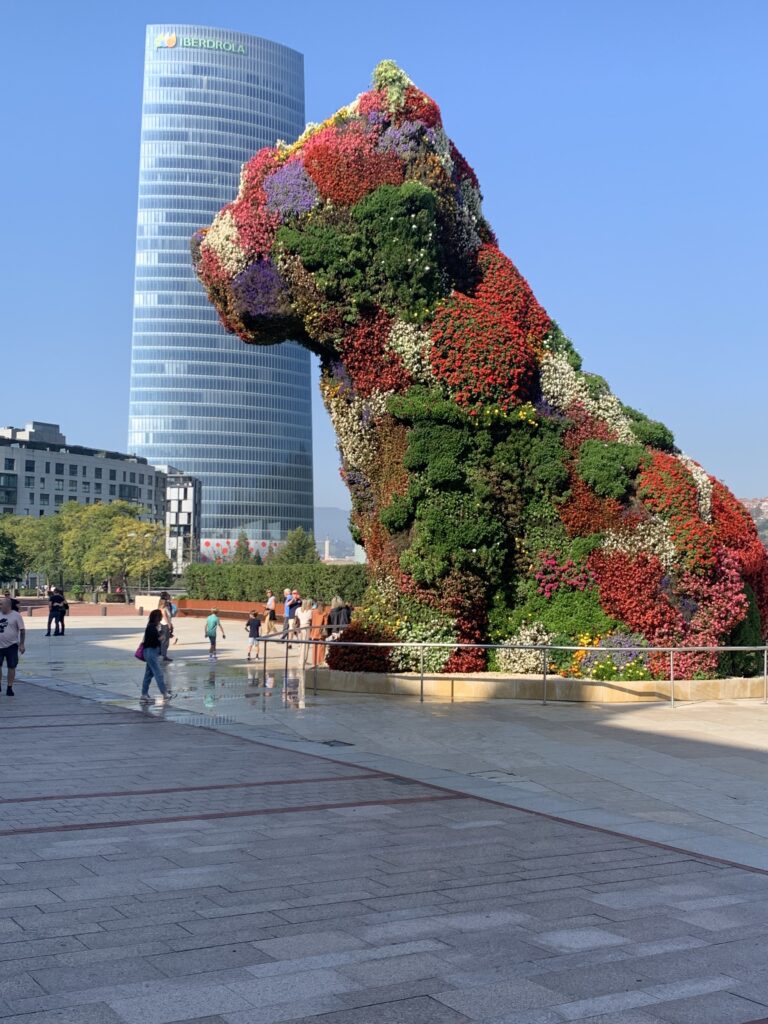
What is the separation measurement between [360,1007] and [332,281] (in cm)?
1570

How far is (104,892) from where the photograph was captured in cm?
684

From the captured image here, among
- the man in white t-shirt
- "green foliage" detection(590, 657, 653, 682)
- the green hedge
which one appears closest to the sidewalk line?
"green foliage" detection(590, 657, 653, 682)

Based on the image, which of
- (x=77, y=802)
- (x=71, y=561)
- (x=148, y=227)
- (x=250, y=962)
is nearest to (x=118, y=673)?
(x=77, y=802)

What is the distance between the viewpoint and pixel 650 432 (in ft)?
66.7

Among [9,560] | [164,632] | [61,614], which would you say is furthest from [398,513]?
[9,560]

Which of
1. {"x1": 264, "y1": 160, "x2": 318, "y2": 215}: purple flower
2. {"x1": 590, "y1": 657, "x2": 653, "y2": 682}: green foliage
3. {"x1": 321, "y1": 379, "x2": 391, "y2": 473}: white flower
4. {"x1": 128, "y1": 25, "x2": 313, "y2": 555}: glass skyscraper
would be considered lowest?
→ {"x1": 590, "y1": 657, "x2": 653, "y2": 682}: green foliage

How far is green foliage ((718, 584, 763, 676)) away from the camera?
19.6 m

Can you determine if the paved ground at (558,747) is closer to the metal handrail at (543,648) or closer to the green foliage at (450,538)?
the metal handrail at (543,648)

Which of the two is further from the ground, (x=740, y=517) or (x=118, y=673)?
(x=740, y=517)

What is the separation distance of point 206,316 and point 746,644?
15258 cm

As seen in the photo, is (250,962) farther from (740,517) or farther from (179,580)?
(179,580)

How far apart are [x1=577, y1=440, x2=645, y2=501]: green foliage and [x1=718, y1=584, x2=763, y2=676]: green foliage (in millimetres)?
3002

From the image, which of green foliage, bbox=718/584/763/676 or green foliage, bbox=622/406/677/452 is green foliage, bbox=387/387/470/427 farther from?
green foliage, bbox=718/584/763/676

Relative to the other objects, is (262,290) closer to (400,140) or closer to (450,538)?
(400,140)
